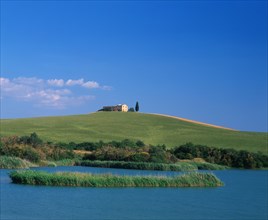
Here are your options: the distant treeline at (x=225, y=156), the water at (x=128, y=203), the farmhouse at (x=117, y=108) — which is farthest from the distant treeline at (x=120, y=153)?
the farmhouse at (x=117, y=108)

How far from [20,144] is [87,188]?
27170 millimetres

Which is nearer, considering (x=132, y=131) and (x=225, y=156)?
(x=225, y=156)

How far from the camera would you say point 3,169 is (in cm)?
5188

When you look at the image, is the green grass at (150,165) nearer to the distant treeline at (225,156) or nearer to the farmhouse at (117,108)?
the distant treeline at (225,156)

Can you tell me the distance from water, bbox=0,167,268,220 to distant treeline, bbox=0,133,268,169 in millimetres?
20722

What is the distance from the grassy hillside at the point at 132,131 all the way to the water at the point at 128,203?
48479mm

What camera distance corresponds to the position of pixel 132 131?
101m

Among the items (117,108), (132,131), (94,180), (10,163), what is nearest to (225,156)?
(132,131)

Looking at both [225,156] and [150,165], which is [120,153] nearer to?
[150,165]

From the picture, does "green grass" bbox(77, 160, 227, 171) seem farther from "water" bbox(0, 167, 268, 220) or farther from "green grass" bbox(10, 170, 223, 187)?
"water" bbox(0, 167, 268, 220)

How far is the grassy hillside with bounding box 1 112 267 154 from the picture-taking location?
299 ft

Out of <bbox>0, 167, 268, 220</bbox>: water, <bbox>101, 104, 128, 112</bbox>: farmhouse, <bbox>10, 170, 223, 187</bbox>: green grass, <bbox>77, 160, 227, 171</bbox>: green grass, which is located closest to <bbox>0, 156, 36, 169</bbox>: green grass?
<bbox>77, 160, 227, 171</bbox>: green grass

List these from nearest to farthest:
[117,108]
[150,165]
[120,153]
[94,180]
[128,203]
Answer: [128,203]
[94,180]
[150,165]
[120,153]
[117,108]

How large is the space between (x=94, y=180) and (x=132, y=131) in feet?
203
